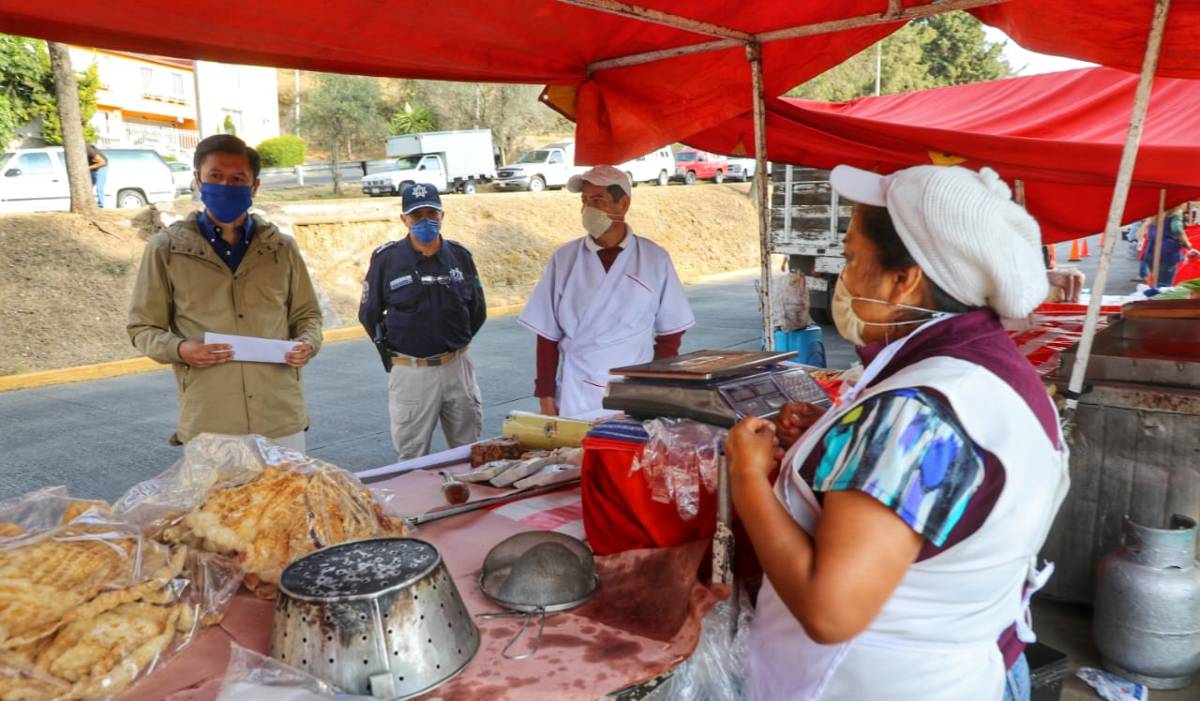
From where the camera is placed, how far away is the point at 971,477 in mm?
1151

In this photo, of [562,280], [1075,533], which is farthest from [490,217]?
[1075,533]

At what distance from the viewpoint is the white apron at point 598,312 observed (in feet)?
12.2

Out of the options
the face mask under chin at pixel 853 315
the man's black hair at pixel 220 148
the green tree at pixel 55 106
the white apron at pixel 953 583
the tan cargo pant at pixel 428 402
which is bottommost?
the tan cargo pant at pixel 428 402

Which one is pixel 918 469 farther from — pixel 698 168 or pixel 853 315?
pixel 698 168

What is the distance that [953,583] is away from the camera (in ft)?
4.07

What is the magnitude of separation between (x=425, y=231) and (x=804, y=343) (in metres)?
3.45

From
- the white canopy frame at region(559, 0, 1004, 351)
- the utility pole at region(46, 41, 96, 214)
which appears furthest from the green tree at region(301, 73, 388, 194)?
the white canopy frame at region(559, 0, 1004, 351)

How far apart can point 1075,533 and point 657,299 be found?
1947 mm

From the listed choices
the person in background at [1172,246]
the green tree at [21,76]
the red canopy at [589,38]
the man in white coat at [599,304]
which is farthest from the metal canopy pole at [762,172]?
the green tree at [21,76]

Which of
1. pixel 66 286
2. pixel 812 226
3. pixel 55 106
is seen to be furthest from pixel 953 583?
pixel 55 106

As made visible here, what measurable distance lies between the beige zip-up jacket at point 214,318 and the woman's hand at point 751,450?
2488 millimetres

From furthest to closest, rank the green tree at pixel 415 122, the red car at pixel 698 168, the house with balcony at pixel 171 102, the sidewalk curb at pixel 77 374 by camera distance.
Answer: the green tree at pixel 415 122, the house with balcony at pixel 171 102, the red car at pixel 698 168, the sidewalk curb at pixel 77 374

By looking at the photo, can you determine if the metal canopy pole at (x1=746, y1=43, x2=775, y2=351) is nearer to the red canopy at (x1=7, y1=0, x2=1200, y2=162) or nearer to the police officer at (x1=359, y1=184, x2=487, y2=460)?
the red canopy at (x1=7, y1=0, x2=1200, y2=162)

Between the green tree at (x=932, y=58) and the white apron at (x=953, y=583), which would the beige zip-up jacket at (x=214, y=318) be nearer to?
the white apron at (x=953, y=583)
